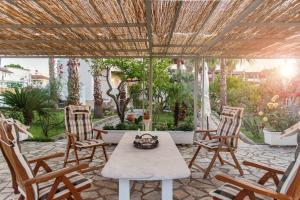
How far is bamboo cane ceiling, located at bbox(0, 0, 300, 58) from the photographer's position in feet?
10.9

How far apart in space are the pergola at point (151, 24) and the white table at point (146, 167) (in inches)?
71.6

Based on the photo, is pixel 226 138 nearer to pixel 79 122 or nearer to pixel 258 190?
pixel 258 190

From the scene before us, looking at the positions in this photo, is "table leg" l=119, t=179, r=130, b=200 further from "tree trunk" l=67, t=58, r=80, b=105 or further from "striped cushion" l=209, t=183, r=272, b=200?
"tree trunk" l=67, t=58, r=80, b=105

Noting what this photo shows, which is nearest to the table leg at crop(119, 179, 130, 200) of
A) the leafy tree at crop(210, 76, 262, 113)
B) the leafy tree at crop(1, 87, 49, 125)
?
the leafy tree at crop(1, 87, 49, 125)

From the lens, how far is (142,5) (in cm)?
329

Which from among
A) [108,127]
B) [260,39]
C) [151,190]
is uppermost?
[260,39]

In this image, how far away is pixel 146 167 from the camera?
9.12 feet

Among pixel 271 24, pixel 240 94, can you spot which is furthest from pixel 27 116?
pixel 240 94

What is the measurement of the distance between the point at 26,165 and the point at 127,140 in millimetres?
1951

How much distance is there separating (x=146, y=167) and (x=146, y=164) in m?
0.11

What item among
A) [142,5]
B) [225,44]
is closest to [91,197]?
[142,5]

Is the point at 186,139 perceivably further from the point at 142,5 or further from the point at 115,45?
the point at 142,5

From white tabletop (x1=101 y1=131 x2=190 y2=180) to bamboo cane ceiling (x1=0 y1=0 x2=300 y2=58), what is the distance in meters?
1.82

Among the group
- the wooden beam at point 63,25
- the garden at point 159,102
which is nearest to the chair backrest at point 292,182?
the wooden beam at point 63,25
